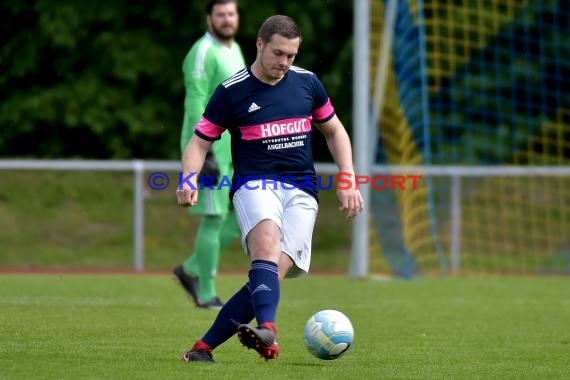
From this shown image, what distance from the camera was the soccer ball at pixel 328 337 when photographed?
5.82m

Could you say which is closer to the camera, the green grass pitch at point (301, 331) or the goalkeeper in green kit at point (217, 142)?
the green grass pitch at point (301, 331)

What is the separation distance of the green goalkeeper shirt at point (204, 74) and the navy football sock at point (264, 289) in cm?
292

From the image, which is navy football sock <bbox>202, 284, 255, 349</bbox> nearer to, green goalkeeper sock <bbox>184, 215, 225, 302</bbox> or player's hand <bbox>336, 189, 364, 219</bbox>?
player's hand <bbox>336, 189, 364, 219</bbox>

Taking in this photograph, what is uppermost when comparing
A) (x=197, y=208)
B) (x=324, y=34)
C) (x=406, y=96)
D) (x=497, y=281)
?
(x=324, y=34)

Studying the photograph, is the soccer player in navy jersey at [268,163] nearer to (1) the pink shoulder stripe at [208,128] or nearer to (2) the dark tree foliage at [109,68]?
(1) the pink shoulder stripe at [208,128]

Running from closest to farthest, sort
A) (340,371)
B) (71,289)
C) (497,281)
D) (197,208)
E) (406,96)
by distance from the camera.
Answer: (340,371), (197,208), (71,289), (497,281), (406,96)

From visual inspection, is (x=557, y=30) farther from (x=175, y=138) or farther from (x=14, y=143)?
(x=14, y=143)

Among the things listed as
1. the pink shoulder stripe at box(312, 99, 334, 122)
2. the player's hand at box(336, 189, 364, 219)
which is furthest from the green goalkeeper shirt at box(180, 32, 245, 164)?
the player's hand at box(336, 189, 364, 219)

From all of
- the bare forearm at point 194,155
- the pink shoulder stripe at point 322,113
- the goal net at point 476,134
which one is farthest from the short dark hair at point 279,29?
the goal net at point 476,134

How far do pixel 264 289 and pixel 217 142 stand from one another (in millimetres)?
3153

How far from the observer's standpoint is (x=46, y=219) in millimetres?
16969

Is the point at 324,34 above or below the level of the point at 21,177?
above

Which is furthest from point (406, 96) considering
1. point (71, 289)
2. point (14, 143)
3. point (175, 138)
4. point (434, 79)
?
point (14, 143)

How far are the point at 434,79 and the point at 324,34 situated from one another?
270 cm
